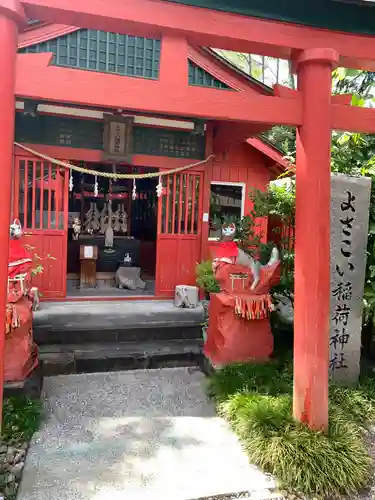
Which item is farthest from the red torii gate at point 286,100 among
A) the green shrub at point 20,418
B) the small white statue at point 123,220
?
the small white statue at point 123,220

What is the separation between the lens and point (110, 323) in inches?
243

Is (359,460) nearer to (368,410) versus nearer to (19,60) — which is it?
(368,410)

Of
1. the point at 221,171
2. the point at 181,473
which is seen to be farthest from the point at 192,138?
the point at 181,473

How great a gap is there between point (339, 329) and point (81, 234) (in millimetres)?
7229

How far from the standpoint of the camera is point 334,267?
4590 millimetres

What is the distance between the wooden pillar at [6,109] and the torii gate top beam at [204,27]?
169mm

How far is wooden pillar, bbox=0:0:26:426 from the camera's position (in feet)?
9.02

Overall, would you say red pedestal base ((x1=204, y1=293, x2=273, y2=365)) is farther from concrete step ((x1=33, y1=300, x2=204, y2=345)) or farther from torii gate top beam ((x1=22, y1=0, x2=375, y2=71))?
torii gate top beam ((x1=22, y1=0, x2=375, y2=71))

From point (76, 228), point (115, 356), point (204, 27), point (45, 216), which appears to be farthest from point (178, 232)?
point (204, 27)

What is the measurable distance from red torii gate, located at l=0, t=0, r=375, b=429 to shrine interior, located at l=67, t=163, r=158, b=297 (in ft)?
17.0

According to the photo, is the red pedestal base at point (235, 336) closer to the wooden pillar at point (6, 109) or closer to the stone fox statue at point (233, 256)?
the stone fox statue at point (233, 256)

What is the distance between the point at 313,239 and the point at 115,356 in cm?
Result: 329

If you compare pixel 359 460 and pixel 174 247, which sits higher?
pixel 174 247

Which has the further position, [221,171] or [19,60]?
[221,171]
